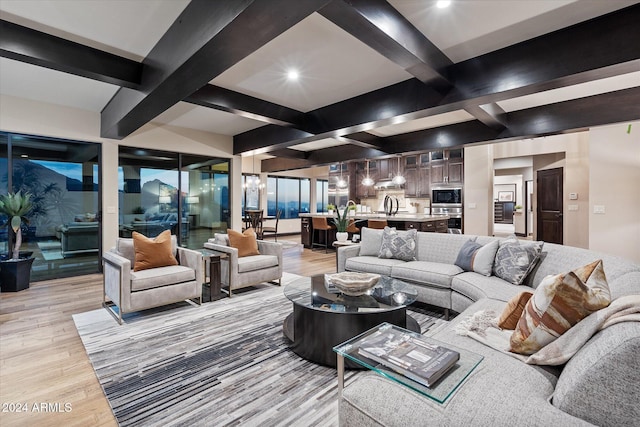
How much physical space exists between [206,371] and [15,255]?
4.08 meters

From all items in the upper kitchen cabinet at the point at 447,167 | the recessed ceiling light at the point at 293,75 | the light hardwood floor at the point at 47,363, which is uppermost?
the recessed ceiling light at the point at 293,75

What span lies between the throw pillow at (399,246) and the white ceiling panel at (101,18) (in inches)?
128

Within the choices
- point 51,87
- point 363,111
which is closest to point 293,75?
point 363,111

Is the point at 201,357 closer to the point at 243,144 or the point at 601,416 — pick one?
the point at 601,416

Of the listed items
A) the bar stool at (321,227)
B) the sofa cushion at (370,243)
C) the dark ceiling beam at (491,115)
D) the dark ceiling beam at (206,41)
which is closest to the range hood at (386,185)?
the bar stool at (321,227)

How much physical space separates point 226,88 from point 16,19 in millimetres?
1832

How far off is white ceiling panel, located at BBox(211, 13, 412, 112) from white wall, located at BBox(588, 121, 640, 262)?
12.8 feet

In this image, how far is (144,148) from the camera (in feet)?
18.2

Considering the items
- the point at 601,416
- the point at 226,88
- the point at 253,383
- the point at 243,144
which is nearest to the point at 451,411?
the point at 601,416

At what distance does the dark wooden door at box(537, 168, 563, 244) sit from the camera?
690 cm

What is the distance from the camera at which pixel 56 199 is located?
4.97m

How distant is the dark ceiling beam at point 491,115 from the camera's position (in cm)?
376

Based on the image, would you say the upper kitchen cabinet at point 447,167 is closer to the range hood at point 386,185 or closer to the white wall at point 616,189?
the range hood at point 386,185

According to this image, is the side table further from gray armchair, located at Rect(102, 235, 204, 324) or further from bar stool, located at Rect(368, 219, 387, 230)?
bar stool, located at Rect(368, 219, 387, 230)
